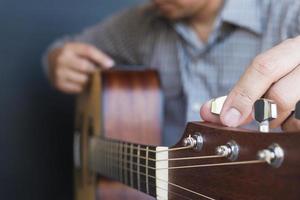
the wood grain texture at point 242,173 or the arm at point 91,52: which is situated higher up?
the arm at point 91,52

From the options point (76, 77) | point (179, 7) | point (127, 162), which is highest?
point (179, 7)

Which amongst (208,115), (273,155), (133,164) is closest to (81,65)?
(133,164)

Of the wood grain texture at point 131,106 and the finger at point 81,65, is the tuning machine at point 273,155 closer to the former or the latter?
the wood grain texture at point 131,106

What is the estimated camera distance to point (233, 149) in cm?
45

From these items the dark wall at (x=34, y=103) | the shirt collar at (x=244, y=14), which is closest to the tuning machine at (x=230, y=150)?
the shirt collar at (x=244, y=14)

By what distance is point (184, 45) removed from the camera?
1037 millimetres

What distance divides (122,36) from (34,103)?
324 mm

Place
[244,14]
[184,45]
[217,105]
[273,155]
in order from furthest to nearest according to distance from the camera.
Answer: [184,45], [244,14], [217,105], [273,155]

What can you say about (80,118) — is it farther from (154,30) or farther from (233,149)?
(233,149)

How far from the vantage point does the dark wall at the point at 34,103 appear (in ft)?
4.38

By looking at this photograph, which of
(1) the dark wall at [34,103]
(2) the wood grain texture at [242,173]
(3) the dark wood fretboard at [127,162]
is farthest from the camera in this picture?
(1) the dark wall at [34,103]

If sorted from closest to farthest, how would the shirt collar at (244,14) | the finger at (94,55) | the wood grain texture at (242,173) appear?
the wood grain texture at (242,173) < the shirt collar at (244,14) < the finger at (94,55)

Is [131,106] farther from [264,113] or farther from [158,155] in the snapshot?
[264,113]

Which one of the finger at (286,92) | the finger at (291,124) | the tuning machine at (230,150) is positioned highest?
the finger at (286,92)
